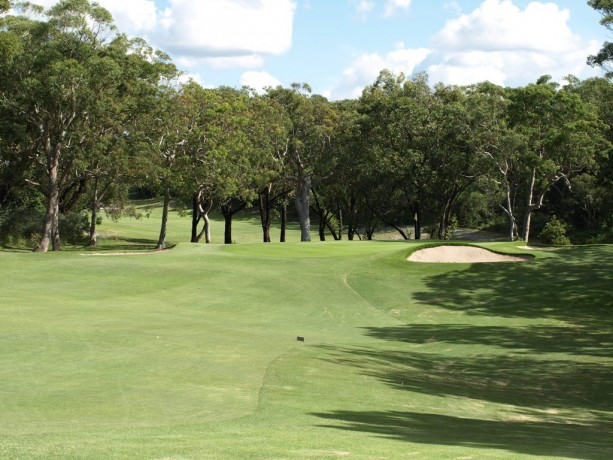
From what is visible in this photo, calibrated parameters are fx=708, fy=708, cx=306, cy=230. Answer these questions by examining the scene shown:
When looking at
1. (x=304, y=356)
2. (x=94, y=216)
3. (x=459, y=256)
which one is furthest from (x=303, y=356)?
(x=94, y=216)

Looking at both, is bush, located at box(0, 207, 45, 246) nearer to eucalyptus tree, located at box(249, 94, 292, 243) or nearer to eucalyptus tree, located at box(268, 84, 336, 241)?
eucalyptus tree, located at box(249, 94, 292, 243)

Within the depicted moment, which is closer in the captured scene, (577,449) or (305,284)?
(577,449)

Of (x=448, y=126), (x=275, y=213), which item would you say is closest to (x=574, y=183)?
(x=448, y=126)

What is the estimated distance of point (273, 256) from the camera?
120ft

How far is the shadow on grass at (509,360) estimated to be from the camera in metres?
10.8

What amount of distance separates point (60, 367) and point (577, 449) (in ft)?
28.7

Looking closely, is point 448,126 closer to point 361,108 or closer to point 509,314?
point 361,108

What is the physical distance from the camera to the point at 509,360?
19.3 m

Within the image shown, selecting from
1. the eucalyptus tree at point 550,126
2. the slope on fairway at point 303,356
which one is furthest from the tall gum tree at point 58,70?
the eucalyptus tree at point 550,126

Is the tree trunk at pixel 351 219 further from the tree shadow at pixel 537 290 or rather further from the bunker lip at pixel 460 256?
the tree shadow at pixel 537 290

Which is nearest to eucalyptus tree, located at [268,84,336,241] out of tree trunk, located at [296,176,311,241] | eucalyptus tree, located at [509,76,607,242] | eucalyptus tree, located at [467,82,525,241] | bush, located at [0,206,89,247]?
tree trunk, located at [296,176,311,241]

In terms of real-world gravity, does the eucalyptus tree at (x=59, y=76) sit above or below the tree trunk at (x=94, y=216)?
above

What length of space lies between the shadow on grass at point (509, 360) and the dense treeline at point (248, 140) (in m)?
8.58

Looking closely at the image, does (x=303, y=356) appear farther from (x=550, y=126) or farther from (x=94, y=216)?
(x=550, y=126)
